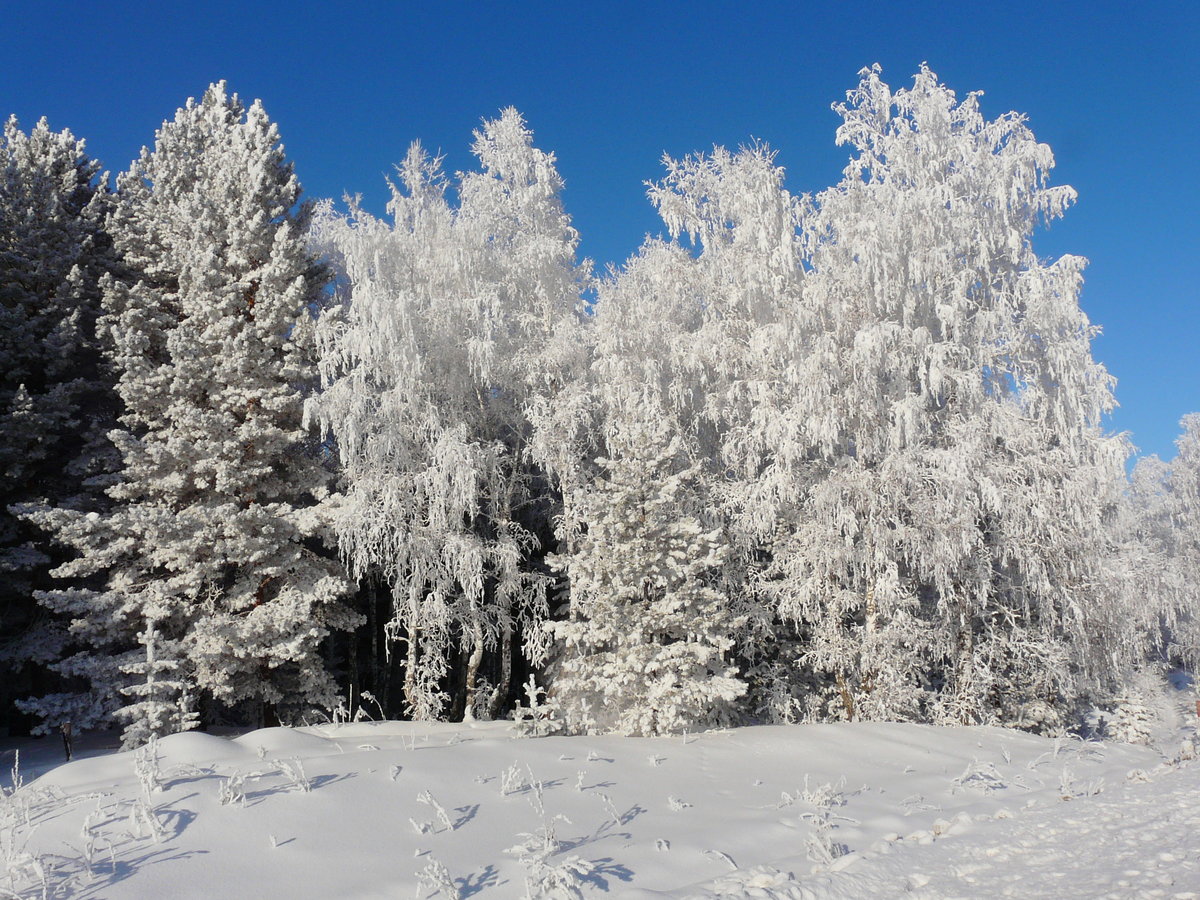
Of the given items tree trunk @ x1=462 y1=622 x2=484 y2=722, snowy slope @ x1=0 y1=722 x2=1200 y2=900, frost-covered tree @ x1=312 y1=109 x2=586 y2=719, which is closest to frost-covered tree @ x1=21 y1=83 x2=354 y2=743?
frost-covered tree @ x1=312 y1=109 x2=586 y2=719

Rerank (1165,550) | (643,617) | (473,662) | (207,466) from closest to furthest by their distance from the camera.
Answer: (643,617) < (207,466) < (473,662) < (1165,550)

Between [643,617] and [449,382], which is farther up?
[449,382]

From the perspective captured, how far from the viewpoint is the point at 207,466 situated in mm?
11859

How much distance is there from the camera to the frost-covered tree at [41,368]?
1201 cm

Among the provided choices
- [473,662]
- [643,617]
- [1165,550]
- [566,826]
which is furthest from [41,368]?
[1165,550]

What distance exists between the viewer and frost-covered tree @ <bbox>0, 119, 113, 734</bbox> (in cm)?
1201

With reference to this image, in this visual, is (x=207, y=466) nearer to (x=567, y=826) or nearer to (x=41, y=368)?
(x=41, y=368)

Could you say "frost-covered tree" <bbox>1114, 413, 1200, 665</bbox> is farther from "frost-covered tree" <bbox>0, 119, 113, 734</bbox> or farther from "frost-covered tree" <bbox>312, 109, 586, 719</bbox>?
"frost-covered tree" <bbox>0, 119, 113, 734</bbox>

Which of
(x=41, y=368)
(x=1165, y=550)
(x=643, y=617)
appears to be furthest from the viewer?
(x=1165, y=550)

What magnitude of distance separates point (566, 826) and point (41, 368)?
1324 cm

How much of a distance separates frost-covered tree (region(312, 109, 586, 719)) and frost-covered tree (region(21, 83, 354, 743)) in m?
1.03

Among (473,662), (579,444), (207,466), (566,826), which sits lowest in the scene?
(566,826)

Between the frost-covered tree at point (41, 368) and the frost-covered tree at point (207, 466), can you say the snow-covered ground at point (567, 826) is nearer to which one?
the frost-covered tree at point (207, 466)

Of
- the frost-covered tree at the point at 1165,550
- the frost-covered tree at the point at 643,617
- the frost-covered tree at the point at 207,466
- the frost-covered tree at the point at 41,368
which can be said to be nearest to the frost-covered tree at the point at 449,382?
the frost-covered tree at the point at 207,466
